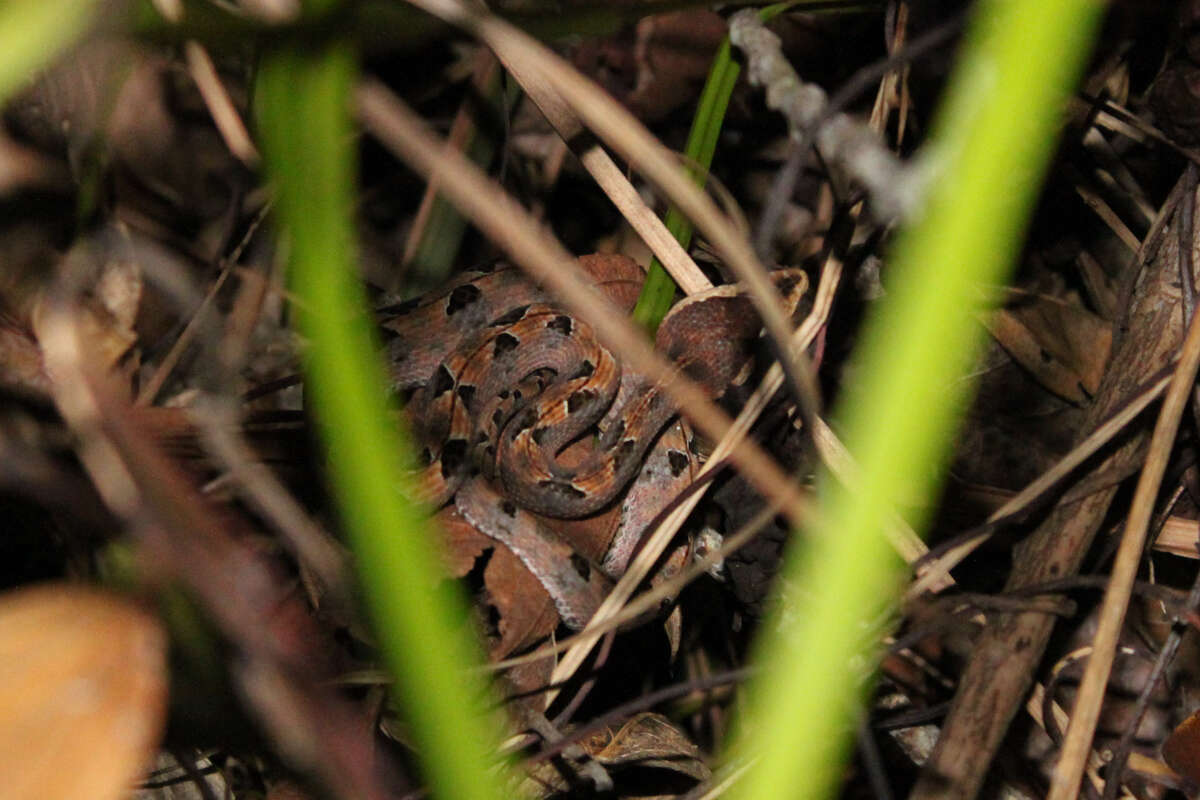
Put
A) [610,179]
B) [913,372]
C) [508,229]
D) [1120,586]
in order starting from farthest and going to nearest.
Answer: [610,179]
[1120,586]
[508,229]
[913,372]

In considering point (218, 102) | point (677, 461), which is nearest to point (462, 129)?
point (218, 102)

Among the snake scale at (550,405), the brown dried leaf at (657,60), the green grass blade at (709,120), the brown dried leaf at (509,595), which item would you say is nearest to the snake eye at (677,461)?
the snake scale at (550,405)

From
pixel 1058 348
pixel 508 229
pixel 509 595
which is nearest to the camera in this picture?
pixel 508 229

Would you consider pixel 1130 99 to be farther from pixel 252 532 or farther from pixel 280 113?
pixel 252 532

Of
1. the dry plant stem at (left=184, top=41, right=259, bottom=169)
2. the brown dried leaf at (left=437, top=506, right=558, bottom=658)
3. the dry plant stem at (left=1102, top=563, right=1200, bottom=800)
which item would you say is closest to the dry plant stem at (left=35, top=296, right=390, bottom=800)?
the brown dried leaf at (left=437, top=506, right=558, bottom=658)

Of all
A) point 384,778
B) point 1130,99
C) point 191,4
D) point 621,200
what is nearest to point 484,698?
point 384,778

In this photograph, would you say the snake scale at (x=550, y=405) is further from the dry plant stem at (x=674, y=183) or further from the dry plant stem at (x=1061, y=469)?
the dry plant stem at (x=674, y=183)

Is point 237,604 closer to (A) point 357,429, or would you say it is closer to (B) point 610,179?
(A) point 357,429
